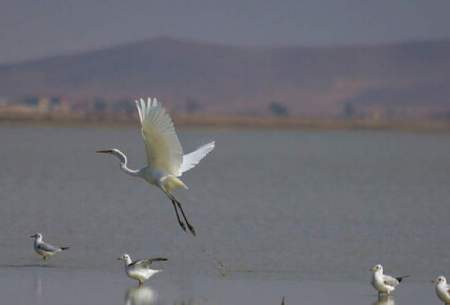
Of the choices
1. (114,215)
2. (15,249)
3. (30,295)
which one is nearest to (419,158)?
(114,215)

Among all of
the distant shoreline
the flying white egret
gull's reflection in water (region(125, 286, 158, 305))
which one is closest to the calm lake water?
gull's reflection in water (region(125, 286, 158, 305))

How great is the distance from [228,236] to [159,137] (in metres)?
5.20

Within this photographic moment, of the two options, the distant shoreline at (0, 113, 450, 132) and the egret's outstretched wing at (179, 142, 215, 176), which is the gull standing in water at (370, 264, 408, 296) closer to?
the egret's outstretched wing at (179, 142, 215, 176)

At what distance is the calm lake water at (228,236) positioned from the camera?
48.1 feet

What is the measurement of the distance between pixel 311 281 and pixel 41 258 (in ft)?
13.0

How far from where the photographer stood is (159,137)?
48.9 feet

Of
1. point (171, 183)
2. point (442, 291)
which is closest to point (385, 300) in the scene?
point (442, 291)

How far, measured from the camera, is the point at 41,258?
17.1m

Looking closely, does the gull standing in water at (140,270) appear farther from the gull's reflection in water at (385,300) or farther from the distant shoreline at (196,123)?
the distant shoreline at (196,123)

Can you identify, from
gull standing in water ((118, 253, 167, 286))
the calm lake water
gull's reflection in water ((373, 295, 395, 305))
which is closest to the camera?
gull's reflection in water ((373, 295, 395, 305))

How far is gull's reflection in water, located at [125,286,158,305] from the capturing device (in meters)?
13.8

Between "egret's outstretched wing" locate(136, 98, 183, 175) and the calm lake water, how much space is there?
1438 millimetres

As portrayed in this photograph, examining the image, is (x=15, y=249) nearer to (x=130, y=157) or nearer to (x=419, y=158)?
(x=130, y=157)

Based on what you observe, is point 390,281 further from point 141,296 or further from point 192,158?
point 192,158
